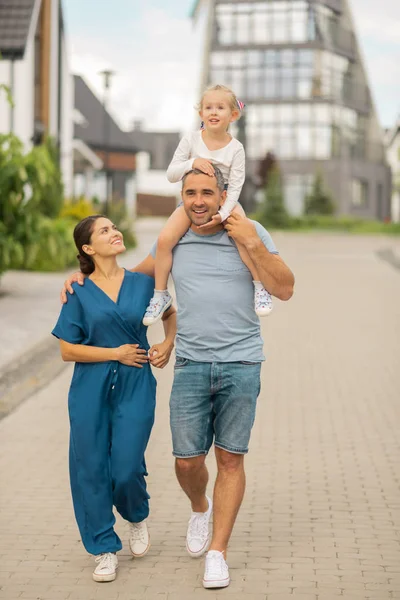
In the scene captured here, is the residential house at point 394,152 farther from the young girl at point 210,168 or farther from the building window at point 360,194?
the young girl at point 210,168

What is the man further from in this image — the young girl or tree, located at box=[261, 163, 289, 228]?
tree, located at box=[261, 163, 289, 228]

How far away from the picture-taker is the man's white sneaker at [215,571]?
5.04 m

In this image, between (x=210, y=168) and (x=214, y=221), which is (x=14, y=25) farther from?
(x=214, y=221)

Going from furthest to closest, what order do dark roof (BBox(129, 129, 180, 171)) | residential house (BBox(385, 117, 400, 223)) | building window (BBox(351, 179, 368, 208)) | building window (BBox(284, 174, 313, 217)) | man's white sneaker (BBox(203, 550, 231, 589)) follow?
dark roof (BBox(129, 129, 180, 171)) → residential house (BBox(385, 117, 400, 223)) → building window (BBox(351, 179, 368, 208)) → building window (BBox(284, 174, 313, 217)) → man's white sneaker (BBox(203, 550, 231, 589))

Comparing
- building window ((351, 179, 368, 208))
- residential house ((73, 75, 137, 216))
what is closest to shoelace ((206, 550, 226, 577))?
residential house ((73, 75, 137, 216))

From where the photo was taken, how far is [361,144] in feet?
286

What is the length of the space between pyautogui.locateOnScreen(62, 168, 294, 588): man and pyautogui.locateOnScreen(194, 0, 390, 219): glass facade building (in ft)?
243

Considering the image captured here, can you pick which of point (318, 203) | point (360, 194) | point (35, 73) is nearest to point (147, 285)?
point (35, 73)

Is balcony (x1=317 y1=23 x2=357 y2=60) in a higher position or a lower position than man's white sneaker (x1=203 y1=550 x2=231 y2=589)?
higher

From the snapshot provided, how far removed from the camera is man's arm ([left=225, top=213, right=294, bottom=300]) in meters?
5.04

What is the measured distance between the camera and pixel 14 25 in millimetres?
31141

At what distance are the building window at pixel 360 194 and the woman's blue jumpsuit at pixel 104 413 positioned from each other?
269 feet

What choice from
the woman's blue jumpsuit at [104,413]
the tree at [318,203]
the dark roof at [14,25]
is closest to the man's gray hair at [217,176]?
the woman's blue jumpsuit at [104,413]

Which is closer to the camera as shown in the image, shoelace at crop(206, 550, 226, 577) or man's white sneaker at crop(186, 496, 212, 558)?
shoelace at crop(206, 550, 226, 577)
